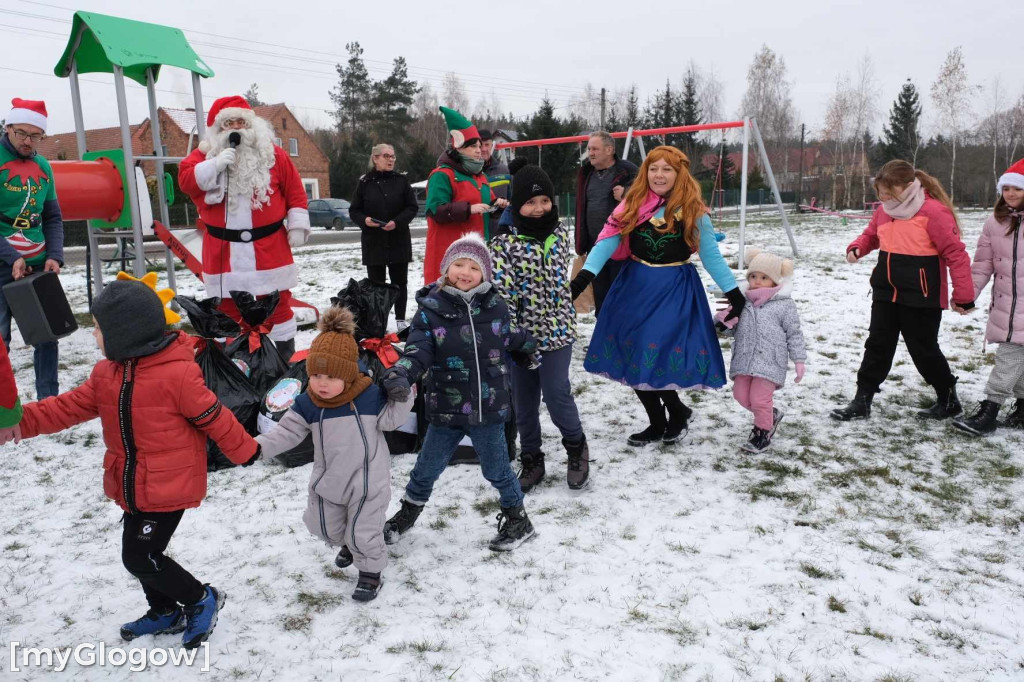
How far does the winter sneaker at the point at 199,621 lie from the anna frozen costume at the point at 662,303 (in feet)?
8.34

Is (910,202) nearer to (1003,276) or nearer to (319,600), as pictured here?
(1003,276)

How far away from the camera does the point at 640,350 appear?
4145 mm

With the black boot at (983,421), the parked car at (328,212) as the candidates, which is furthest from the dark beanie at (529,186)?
the parked car at (328,212)

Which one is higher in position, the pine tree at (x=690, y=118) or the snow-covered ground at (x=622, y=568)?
the pine tree at (x=690, y=118)

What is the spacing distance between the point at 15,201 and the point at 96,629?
3403mm

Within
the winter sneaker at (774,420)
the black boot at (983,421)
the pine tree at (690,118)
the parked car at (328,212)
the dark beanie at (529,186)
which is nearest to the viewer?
the dark beanie at (529,186)

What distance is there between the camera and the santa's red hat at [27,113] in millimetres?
4832

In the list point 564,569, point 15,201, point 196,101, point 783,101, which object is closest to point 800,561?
point 564,569

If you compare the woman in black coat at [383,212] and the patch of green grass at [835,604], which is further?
the woman in black coat at [383,212]

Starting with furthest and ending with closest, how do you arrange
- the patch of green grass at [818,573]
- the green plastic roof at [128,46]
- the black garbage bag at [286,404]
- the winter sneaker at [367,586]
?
the green plastic roof at [128,46] < the black garbage bag at [286,404] < the patch of green grass at [818,573] < the winter sneaker at [367,586]

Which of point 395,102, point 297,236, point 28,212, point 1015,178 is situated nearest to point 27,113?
point 28,212

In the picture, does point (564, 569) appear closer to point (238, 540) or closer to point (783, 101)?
point (238, 540)

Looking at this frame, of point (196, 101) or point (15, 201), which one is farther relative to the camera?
point (196, 101)

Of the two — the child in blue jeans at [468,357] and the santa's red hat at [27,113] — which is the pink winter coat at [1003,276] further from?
the santa's red hat at [27,113]
